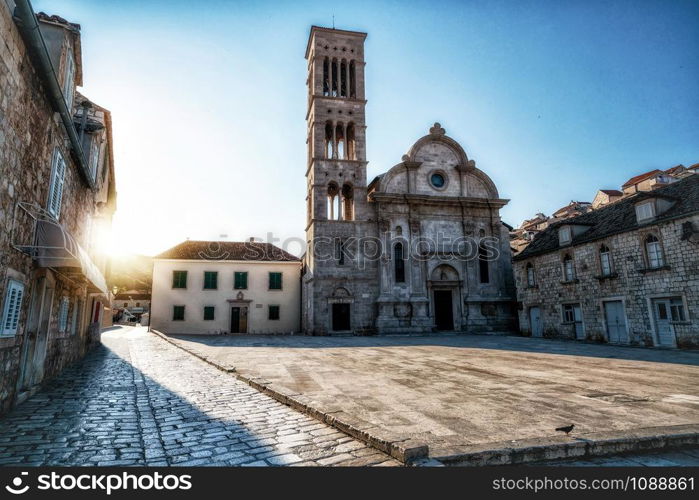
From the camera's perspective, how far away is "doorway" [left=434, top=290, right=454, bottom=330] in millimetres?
28938

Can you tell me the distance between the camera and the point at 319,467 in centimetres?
359

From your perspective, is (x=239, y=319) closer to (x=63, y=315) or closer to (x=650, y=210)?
(x=63, y=315)

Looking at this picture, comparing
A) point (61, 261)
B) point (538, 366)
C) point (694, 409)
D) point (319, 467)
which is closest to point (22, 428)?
point (61, 261)

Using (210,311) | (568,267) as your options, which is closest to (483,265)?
(568,267)

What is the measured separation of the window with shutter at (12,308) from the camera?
17.4ft

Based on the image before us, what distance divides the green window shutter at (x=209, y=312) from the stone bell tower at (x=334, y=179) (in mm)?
7165

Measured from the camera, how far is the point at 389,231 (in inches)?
1125

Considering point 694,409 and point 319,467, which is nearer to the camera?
point 319,467

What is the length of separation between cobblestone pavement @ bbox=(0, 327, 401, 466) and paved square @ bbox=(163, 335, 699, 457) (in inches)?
26.1

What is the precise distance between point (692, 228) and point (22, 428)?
21.5m

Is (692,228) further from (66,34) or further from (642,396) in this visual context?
(66,34)

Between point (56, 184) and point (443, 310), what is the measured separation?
1007 inches

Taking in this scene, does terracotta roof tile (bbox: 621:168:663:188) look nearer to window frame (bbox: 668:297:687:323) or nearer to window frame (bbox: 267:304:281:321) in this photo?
window frame (bbox: 668:297:687:323)

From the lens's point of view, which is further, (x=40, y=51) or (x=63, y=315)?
(x=63, y=315)
